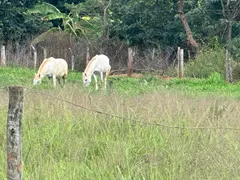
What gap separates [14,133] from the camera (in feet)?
13.4

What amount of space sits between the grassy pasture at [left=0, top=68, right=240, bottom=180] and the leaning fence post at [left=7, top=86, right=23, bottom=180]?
2.49 feet

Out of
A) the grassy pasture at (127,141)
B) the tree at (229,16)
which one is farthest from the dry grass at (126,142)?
the tree at (229,16)

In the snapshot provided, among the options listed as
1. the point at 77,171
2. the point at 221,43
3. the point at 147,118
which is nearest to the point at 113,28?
the point at 221,43

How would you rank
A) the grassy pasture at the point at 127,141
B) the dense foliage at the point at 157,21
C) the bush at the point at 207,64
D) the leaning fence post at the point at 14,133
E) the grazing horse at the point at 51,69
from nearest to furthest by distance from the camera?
the leaning fence post at the point at 14,133 < the grassy pasture at the point at 127,141 < the grazing horse at the point at 51,69 < the bush at the point at 207,64 < the dense foliage at the point at 157,21

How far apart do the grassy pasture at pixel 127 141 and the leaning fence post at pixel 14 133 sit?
76 centimetres

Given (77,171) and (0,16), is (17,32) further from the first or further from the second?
(77,171)

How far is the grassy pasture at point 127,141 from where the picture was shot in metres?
4.89

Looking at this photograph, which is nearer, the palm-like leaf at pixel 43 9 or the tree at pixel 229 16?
the tree at pixel 229 16

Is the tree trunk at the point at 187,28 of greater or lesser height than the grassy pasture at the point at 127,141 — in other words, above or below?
above

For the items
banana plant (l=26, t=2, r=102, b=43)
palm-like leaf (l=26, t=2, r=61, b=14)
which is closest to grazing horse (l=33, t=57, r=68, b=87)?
banana plant (l=26, t=2, r=102, b=43)

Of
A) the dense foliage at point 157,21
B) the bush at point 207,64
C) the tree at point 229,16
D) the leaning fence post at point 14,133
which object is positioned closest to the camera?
the leaning fence post at point 14,133

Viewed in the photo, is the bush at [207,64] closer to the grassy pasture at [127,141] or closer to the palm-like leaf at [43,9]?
the palm-like leaf at [43,9]

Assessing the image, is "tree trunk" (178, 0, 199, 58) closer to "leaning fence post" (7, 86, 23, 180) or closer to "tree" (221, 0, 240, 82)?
"tree" (221, 0, 240, 82)

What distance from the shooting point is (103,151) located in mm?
5645
